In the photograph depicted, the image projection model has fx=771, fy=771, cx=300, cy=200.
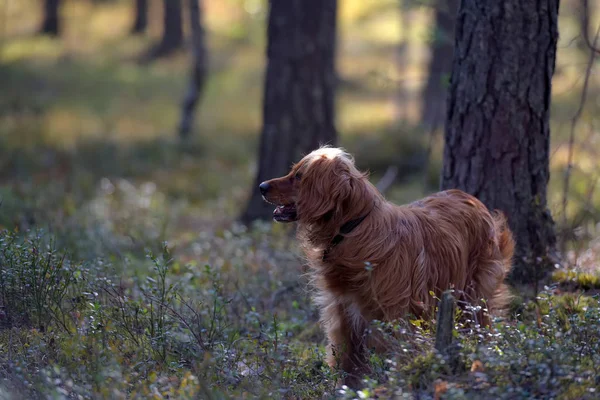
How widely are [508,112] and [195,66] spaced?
11.8 m

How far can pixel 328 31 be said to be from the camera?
33.4ft

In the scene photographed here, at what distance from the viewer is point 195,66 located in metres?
16.9

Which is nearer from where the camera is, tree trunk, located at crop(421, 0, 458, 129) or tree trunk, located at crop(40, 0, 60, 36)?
tree trunk, located at crop(421, 0, 458, 129)

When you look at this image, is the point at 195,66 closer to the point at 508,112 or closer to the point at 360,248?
the point at 508,112

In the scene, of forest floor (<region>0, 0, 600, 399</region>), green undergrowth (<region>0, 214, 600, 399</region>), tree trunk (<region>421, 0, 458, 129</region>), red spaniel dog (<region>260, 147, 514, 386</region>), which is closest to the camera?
green undergrowth (<region>0, 214, 600, 399</region>)

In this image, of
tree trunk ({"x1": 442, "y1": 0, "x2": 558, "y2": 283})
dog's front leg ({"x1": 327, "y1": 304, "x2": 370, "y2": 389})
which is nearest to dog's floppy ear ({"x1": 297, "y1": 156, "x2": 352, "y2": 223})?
dog's front leg ({"x1": 327, "y1": 304, "x2": 370, "y2": 389})

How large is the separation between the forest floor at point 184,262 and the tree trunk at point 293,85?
890 millimetres

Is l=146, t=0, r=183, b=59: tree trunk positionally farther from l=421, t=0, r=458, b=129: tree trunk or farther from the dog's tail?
the dog's tail

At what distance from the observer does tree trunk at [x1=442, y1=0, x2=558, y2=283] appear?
592 cm

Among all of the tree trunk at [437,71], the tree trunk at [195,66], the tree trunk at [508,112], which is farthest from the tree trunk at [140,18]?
the tree trunk at [508,112]

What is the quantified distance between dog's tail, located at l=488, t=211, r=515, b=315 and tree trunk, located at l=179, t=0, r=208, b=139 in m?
11.3

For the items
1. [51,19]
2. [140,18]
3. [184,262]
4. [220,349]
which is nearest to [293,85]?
Result: [184,262]

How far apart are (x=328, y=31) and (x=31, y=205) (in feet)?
14.5

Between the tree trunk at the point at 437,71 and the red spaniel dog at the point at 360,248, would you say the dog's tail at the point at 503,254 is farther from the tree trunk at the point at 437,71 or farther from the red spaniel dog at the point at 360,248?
the tree trunk at the point at 437,71
